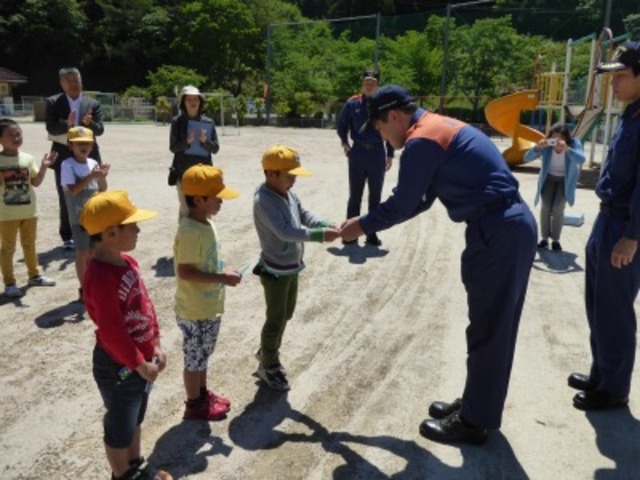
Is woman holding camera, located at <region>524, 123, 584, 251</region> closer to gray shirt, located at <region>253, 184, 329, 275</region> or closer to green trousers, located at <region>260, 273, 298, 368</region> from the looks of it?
gray shirt, located at <region>253, 184, 329, 275</region>

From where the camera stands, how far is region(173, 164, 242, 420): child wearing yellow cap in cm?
329

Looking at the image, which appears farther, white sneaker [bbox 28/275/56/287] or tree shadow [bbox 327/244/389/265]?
tree shadow [bbox 327/244/389/265]

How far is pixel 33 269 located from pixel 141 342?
12.5ft

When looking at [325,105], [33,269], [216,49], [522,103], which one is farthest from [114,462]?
[216,49]

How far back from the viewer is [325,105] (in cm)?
3869

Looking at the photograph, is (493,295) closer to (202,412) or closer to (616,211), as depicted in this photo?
(616,211)

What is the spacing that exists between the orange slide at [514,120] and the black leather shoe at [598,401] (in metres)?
12.5

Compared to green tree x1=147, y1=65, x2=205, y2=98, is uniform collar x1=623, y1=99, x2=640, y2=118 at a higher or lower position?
lower

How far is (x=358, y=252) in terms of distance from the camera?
7582 mm

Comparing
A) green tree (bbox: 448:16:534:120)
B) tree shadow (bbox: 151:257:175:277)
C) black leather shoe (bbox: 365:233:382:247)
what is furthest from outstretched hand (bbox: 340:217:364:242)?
green tree (bbox: 448:16:534:120)

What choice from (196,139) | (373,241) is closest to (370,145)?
(373,241)

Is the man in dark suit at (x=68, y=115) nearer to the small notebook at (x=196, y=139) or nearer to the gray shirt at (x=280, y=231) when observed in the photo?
the small notebook at (x=196, y=139)

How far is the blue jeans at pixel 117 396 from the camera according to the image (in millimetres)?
2770

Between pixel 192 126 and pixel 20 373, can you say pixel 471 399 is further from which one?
pixel 192 126
